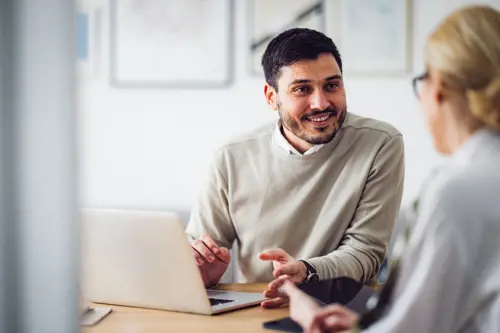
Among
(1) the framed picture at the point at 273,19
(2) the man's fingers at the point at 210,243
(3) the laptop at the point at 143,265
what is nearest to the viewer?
(3) the laptop at the point at 143,265

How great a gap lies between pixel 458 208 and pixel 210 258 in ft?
2.21

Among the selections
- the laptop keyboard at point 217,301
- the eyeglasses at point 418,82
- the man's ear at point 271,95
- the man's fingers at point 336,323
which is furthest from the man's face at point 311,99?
the man's fingers at point 336,323

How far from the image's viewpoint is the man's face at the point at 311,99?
1.24m

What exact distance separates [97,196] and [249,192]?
12.4 inches

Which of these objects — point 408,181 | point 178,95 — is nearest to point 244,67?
point 178,95

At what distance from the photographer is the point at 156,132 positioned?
1.39 m

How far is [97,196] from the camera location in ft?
4.53

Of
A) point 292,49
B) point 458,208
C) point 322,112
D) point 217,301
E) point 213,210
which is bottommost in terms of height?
point 217,301

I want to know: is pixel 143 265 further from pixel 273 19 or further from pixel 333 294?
pixel 273 19

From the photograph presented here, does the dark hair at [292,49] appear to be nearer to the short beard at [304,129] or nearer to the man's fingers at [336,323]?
the short beard at [304,129]

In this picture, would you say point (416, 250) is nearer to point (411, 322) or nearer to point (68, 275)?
point (411, 322)

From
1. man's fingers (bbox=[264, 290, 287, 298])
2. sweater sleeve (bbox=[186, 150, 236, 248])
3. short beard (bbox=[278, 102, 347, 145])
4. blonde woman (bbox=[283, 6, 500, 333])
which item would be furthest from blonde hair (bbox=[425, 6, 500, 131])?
sweater sleeve (bbox=[186, 150, 236, 248])

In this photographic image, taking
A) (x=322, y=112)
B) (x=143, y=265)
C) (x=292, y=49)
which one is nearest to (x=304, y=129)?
(x=322, y=112)

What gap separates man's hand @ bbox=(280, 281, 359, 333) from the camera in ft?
3.00
